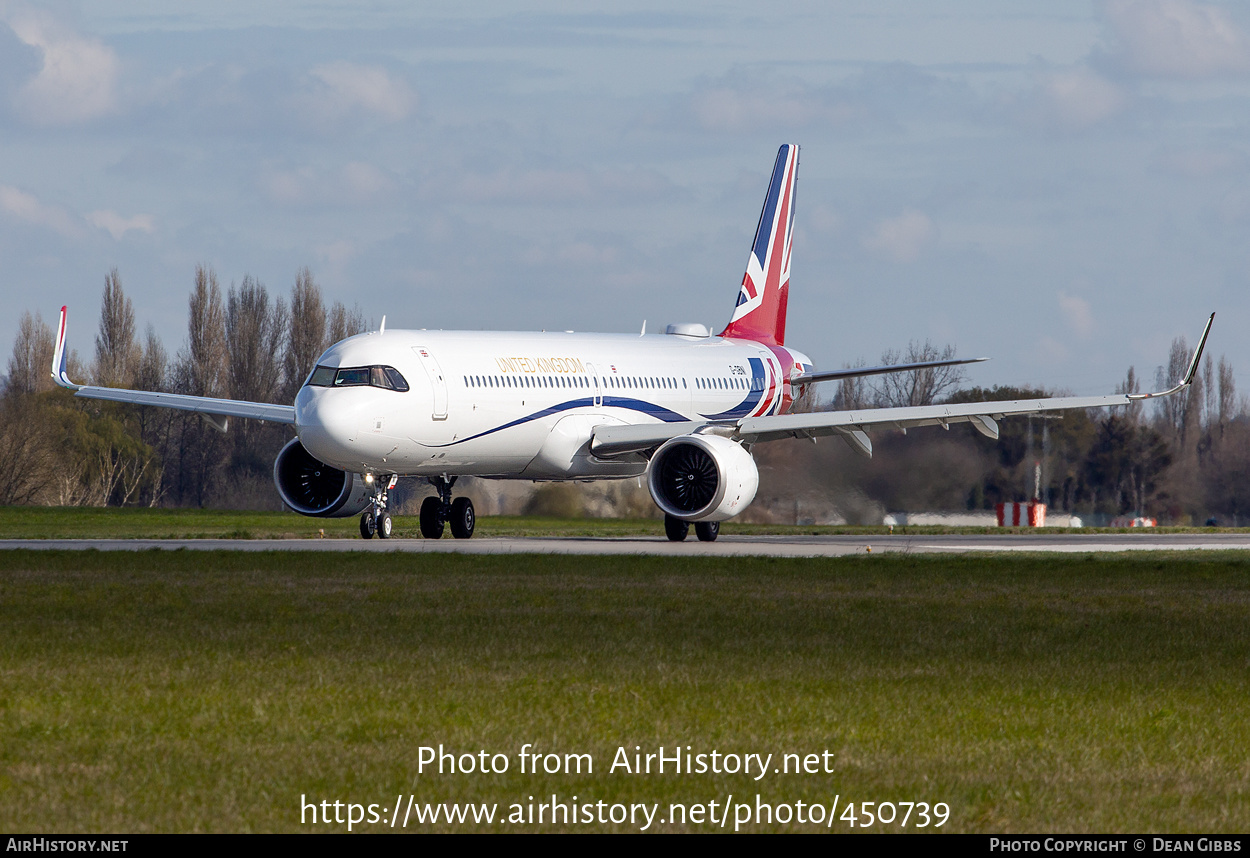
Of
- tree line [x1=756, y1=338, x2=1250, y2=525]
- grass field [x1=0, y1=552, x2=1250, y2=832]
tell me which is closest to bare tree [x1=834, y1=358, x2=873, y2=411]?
tree line [x1=756, y1=338, x2=1250, y2=525]

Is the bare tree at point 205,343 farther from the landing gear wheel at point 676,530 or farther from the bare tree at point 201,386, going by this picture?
the landing gear wheel at point 676,530

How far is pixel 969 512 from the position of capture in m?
40.8

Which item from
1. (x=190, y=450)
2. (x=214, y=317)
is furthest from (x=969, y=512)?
(x=214, y=317)

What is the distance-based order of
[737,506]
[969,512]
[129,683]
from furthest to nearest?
[969,512]
[737,506]
[129,683]

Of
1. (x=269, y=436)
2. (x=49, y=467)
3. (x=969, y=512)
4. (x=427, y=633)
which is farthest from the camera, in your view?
(x=269, y=436)

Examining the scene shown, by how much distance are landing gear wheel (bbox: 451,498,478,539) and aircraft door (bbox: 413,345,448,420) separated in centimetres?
378


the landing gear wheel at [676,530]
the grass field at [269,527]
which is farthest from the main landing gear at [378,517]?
the landing gear wheel at [676,530]

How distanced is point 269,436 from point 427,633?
5669 cm

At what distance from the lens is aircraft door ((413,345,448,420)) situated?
27.7m

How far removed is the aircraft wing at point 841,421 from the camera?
98.6ft

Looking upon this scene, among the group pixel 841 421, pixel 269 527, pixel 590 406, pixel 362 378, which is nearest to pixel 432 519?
pixel 590 406

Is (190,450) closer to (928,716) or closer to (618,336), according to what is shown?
(618,336)

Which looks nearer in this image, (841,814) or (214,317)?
(841,814)

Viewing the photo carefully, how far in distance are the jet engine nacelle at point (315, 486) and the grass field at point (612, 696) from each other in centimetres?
1261
